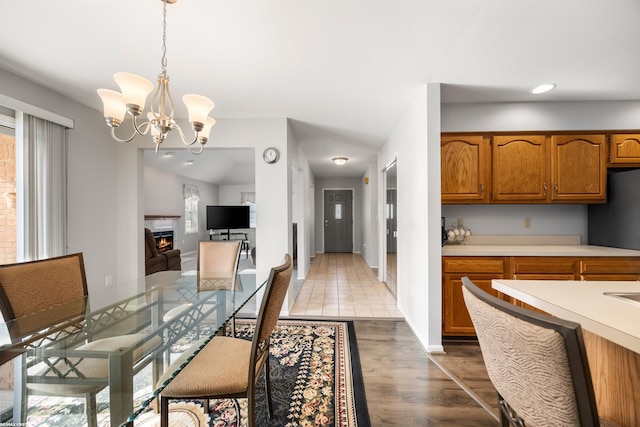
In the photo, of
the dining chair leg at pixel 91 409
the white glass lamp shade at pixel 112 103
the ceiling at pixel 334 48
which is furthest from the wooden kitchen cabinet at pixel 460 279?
the white glass lamp shade at pixel 112 103

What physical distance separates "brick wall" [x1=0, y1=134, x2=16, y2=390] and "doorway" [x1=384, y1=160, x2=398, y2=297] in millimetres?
4193

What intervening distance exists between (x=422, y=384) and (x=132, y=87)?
2.66m

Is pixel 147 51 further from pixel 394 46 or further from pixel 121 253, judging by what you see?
pixel 121 253

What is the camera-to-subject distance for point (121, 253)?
134 inches

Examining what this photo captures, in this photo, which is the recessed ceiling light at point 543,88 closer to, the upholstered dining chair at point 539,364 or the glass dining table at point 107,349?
the upholstered dining chair at point 539,364

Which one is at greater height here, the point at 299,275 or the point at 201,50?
the point at 201,50

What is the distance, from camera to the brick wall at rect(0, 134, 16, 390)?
2.46 meters

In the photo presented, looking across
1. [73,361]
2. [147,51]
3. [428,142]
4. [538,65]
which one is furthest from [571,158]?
[73,361]

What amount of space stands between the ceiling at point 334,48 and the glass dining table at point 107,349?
5.92 feet

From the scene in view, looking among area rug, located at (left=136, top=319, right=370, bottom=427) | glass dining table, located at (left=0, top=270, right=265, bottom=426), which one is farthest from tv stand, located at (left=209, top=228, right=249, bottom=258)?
glass dining table, located at (left=0, top=270, right=265, bottom=426)

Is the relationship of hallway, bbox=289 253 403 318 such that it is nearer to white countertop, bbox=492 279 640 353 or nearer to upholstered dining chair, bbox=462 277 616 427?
white countertop, bbox=492 279 640 353

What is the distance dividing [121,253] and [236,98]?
2518 millimetres

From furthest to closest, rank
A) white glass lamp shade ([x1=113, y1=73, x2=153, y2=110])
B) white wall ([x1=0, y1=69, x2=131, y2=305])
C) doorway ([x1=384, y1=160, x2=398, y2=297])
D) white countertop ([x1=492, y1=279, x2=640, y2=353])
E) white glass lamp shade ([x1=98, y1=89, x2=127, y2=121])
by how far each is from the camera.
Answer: doorway ([x1=384, y1=160, x2=398, y2=297]) → white wall ([x1=0, y1=69, x2=131, y2=305]) → white glass lamp shade ([x1=98, y1=89, x2=127, y2=121]) → white glass lamp shade ([x1=113, y1=73, x2=153, y2=110]) → white countertop ([x1=492, y1=279, x2=640, y2=353])

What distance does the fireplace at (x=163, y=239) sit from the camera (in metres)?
Answer: 6.19
